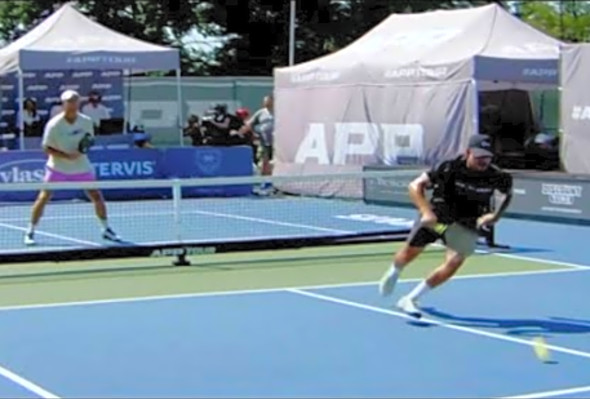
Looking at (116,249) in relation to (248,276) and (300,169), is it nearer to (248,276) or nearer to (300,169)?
(248,276)

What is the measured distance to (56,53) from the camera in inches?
987

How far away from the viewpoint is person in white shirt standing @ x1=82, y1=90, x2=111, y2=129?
2736 cm

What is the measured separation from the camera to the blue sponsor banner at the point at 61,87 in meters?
28.8

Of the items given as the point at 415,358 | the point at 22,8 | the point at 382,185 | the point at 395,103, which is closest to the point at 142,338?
the point at 415,358

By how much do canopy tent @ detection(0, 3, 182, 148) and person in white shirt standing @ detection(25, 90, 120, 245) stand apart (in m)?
9.97

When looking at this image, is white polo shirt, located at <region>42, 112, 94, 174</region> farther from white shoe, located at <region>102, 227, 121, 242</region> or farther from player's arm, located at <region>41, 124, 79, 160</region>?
white shoe, located at <region>102, 227, 121, 242</region>

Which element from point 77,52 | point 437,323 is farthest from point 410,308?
point 77,52

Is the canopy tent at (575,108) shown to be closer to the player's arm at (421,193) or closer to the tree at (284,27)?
the player's arm at (421,193)

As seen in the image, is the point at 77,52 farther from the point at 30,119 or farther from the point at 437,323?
the point at 437,323

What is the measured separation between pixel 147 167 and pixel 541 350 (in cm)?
1582

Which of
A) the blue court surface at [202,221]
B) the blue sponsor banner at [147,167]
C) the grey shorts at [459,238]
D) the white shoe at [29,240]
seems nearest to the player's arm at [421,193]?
the grey shorts at [459,238]

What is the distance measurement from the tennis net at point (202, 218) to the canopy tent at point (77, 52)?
3054 mm

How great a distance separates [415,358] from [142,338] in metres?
2.07

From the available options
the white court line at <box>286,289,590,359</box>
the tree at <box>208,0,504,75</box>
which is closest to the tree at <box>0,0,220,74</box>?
the tree at <box>208,0,504,75</box>
